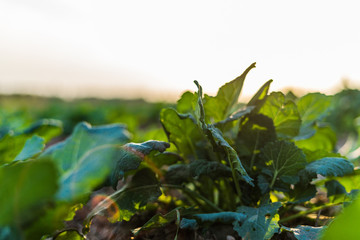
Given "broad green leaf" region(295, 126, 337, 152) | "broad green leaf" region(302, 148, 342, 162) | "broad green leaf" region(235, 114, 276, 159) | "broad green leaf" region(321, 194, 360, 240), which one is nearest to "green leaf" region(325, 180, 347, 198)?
"broad green leaf" region(302, 148, 342, 162)

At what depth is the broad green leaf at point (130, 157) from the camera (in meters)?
1.18

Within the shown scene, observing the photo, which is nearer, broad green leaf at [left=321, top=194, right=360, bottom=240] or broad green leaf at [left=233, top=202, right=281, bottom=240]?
broad green leaf at [left=321, top=194, right=360, bottom=240]

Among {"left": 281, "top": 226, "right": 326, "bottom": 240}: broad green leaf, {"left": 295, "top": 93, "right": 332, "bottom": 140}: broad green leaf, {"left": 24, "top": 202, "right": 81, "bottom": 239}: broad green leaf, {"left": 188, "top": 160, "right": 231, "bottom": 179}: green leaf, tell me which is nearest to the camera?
{"left": 24, "top": 202, "right": 81, "bottom": 239}: broad green leaf

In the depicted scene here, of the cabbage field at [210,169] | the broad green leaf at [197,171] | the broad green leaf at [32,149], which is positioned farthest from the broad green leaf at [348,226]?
the broad green leaf at [32,149]

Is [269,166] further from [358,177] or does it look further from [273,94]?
[358,177]

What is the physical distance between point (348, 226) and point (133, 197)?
97cm

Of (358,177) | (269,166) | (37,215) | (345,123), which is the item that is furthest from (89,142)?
(345,123)

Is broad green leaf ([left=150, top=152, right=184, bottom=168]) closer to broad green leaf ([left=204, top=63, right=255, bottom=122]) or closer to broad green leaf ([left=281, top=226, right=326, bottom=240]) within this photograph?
broad green leaf ([left=204, top=63, right=255, bottom=122])

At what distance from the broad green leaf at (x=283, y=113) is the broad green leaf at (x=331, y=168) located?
0.26m

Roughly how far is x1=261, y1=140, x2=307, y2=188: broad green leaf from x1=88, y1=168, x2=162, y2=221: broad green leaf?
53 cm

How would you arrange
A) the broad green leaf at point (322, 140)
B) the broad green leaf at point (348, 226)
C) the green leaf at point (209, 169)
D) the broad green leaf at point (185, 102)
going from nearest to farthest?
the broad green leaf at point (348, 226)
the green leaf at point (209, 169)
the broad green leaf at point (185, 102)
the broad green leaf at point (322, 140)

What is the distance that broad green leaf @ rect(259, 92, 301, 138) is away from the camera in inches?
61.3

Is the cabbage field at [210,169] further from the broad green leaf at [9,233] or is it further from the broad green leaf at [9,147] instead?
the broad green leaf at [9,233]

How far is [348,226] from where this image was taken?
644mm
